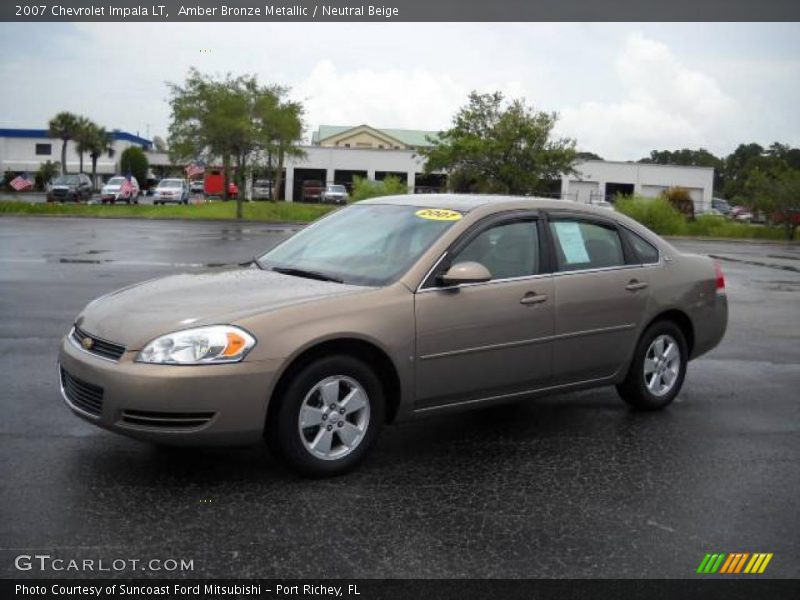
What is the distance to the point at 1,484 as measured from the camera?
175 inches

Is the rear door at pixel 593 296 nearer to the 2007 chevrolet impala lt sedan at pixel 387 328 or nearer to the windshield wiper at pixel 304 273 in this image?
the 2007 chevrolet impala lt sedan at pixel 387 328

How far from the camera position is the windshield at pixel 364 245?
17.4 feet

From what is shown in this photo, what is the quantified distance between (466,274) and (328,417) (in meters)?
1.15

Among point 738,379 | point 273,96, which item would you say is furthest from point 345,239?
point 273,96

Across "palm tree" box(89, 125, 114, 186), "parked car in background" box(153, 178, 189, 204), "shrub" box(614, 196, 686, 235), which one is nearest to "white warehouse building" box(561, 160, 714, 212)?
"shrub" box(614, 196, 686, 235)

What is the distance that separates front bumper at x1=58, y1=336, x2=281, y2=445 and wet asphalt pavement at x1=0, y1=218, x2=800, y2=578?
1.02ft

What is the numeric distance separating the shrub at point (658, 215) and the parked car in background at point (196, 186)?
37.6m

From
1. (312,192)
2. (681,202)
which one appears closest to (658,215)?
(681,202)

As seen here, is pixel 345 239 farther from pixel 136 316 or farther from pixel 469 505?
pixel 469 505

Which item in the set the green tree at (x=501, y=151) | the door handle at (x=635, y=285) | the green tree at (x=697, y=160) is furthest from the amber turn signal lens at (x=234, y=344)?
the green tree at (x=697, y=160)

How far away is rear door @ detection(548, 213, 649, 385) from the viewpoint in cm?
576

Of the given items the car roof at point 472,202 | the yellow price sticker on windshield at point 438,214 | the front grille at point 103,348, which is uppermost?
the car roof at point 472,202

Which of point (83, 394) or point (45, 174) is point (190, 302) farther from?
point (45, 174)

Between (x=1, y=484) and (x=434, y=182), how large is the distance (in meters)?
67.1
